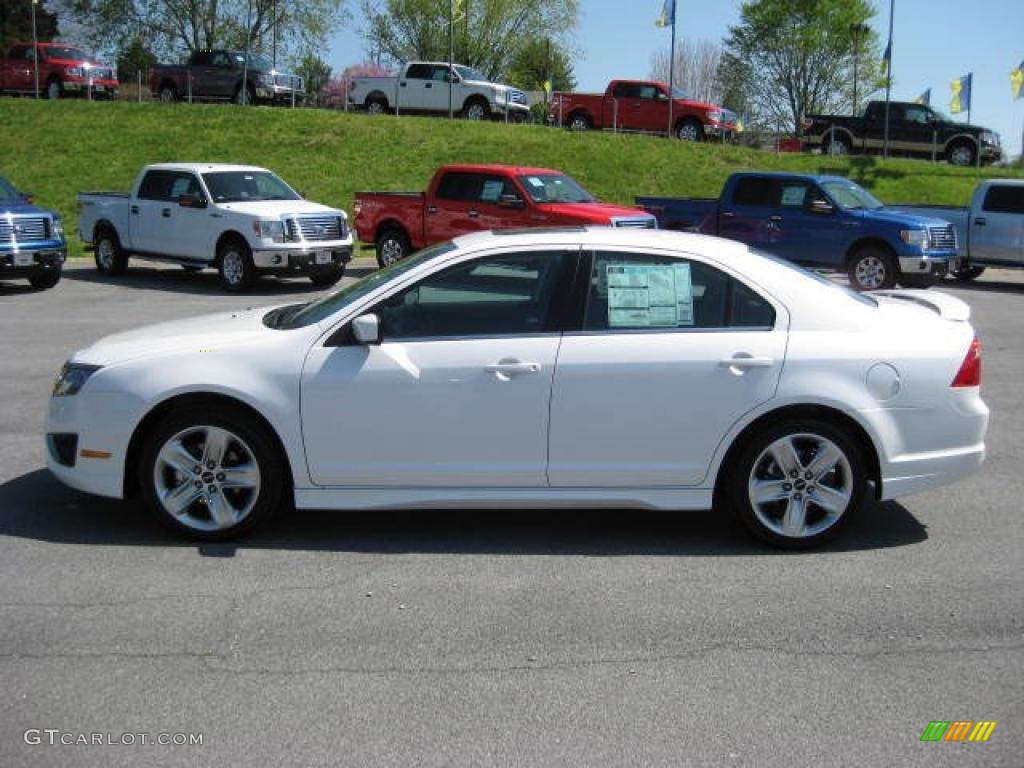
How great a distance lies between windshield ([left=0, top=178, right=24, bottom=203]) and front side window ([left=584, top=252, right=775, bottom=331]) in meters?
14.3

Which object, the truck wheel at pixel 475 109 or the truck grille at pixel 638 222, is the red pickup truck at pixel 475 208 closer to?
the truck grille at pixel 638 222

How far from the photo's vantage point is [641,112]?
36.0 m

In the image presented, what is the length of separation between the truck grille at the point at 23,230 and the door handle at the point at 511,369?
13.2 meters

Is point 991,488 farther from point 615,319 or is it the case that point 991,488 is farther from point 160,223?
point 160,223

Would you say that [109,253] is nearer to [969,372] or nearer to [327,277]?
[327,277]

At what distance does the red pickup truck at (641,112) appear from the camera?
35.3 metres

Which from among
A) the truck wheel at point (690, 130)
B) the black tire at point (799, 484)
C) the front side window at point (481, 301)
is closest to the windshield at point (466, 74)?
the truck wheel at point (690, 130)

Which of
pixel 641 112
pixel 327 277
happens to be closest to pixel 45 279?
pixel 327 277

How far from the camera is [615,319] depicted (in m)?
5.61

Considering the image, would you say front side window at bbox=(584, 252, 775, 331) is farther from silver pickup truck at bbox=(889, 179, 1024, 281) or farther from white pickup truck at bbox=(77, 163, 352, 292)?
silver pickup truck at bbox=(889, 179, 1024, 281)

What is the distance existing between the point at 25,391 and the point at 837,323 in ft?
22.6

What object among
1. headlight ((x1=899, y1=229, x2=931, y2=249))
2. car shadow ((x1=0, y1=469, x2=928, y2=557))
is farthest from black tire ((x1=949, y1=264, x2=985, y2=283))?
car shadow ((x1=0, y1=469, x2=928, y2=557))

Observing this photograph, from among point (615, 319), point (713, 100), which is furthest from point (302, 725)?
point (713, 100)

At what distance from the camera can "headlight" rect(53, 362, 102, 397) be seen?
5.72m
